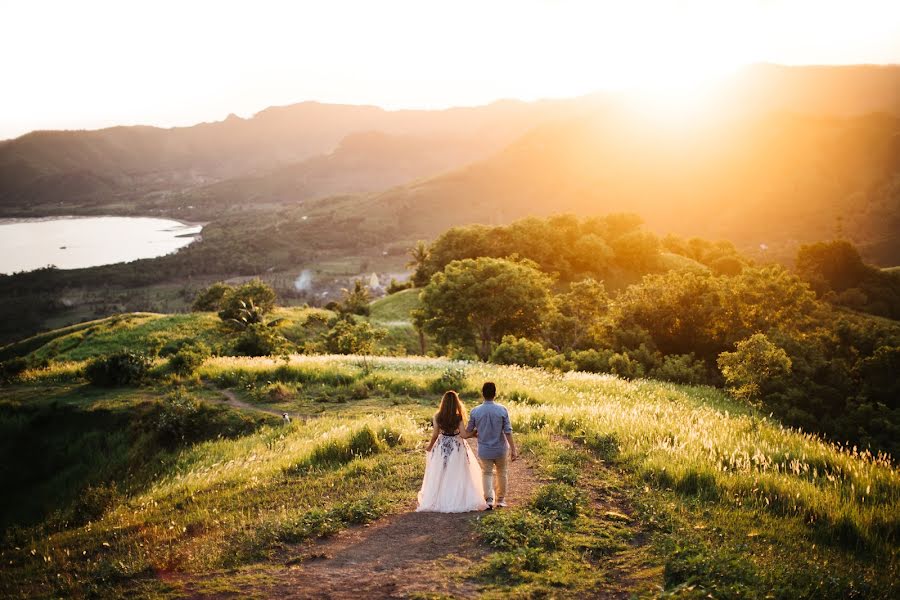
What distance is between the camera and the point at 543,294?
4441 cm

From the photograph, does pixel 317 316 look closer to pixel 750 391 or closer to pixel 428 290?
pixel 428 290

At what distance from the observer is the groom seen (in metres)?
8.45

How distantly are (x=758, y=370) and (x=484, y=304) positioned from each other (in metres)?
22.8

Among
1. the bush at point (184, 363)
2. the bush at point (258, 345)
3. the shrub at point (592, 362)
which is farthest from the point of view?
the bush at point (258, 345)

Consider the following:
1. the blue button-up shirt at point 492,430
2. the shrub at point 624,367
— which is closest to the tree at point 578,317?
the shrub at point 624,367

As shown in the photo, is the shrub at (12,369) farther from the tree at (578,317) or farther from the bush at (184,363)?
the tree at (578,317)

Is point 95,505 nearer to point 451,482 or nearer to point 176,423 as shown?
point 176,423

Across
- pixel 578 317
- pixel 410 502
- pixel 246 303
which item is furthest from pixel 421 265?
pixel 410 502

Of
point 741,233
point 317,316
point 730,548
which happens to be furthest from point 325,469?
point 741,233

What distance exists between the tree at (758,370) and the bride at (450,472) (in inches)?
696

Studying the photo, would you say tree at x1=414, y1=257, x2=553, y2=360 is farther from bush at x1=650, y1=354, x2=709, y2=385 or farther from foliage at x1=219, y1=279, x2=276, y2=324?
bush at x1=650, y1=354, x2=709, y2=385

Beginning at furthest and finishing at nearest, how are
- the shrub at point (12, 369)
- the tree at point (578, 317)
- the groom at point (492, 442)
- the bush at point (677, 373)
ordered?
the tree at point (578, 317)
the bush at point (677, 373)
the shrub at point (12, 369)
the groom at point (492, 442)

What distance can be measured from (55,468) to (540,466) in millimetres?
13634

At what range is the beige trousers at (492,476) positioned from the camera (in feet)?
27.7
